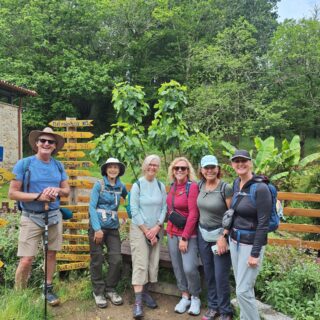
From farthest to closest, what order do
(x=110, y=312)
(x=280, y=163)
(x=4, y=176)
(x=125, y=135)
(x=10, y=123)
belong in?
(x=10, y=123) → (x=280, y=163) → (x=125, y=135) → (x=110, y=312) → (x=4, y=176)

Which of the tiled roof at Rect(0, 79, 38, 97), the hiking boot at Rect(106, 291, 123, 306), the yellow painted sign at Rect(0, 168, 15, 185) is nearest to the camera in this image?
the yellow painted sign at Rect(0, 168, 15, 185)

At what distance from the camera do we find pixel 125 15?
24.7 metres

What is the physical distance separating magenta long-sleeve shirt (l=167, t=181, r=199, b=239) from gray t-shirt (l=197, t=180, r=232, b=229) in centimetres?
13

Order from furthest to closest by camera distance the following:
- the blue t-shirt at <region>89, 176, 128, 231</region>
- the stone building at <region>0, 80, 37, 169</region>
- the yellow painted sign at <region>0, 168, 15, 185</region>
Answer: the stone building at <region>0, 80, 37, 169</region>, the blue t-shirt at <region>89, 176, 128, 231</region>, the yellow painted sign at <region>0, 168, 15, 185</region>

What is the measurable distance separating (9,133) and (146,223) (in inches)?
661

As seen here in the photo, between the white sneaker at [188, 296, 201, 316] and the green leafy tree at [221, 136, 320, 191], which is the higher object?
the green leafy tree at [221, 136, 320, 191]

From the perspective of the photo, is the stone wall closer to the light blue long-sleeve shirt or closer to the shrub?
the light blue long-sleeve shirt

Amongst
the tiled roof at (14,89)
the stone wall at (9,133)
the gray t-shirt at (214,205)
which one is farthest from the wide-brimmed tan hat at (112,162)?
the stone wall at (9,133)

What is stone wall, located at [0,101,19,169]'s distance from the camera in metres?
18.2

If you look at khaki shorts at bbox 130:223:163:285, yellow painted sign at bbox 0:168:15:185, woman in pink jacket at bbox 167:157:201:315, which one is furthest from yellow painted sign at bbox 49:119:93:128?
khaki shorts at bbox 130:223:163:285

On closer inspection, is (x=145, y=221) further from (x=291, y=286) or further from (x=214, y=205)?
(x=291, y=286)

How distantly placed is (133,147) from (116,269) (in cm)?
180

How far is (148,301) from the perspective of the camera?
4.28m

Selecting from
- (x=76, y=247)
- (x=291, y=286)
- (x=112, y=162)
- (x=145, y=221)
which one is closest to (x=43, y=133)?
(x=112, y=162)
